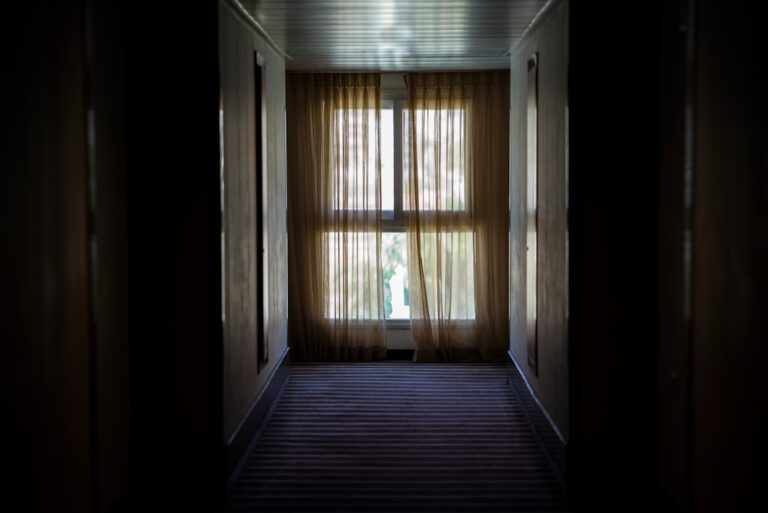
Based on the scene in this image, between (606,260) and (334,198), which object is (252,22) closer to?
(334,198)

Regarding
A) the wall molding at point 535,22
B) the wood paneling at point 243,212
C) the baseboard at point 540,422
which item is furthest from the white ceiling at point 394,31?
the baseboard at point 540,422

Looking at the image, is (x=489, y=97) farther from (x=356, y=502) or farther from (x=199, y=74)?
(x=356, y=502)

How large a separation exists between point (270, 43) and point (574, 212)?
255 centimetres

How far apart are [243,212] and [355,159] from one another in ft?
8.02

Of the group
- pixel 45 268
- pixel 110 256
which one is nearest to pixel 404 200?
pixel 110 256

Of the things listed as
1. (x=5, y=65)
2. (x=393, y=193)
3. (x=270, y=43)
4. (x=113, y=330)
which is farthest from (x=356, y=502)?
(x=393, y=193)

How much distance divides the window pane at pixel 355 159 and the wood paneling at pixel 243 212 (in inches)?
44.4

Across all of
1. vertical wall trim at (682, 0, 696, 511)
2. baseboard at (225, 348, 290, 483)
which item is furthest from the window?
vertical wall trim at (682, 0, 696, 511)

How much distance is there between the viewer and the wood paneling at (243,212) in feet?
12.1

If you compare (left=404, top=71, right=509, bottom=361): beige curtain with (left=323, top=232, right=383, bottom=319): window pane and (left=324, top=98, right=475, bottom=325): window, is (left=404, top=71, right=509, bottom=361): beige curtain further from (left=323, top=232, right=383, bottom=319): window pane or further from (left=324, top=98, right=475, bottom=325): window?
(left=323, top=232, right=383, bottom=319): window pane

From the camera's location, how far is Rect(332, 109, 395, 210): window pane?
252 inches

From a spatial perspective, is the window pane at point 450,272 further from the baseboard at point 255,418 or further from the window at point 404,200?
the baseboard at point 255,418

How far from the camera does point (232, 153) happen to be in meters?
3.81

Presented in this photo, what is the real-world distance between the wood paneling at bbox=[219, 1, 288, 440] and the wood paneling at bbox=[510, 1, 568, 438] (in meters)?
1.55
